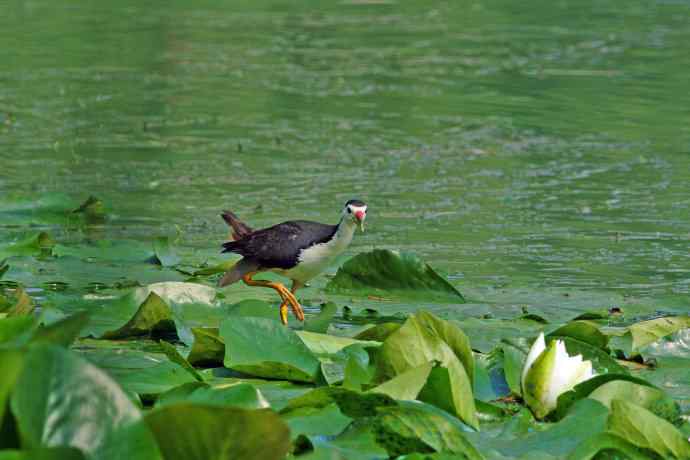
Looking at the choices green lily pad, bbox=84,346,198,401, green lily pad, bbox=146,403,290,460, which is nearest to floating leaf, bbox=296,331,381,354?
green lily pad, bbox=84,346,198,401

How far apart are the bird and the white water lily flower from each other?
2.21 m

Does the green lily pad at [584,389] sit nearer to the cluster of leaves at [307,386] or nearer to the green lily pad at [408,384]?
the cluster of leaves at [307,386]

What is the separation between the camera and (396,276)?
5.09 meters

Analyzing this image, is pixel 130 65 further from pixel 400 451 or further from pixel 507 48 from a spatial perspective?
pixel 400 451

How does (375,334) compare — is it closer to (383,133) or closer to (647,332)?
(647,332)

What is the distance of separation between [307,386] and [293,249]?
206 cm

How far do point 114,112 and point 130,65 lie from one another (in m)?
2.82

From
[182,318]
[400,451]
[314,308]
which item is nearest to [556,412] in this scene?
[400,451]

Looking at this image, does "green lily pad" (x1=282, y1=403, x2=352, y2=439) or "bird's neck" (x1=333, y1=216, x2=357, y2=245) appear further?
"bird's neck" (x1=333, y1=216, x2=357, y2=245)

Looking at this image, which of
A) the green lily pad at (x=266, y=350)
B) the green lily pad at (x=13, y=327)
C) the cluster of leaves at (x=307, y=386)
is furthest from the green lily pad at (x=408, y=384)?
the green lily pad at (x=13, y=327)

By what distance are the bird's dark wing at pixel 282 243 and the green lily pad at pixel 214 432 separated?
3.38 metres

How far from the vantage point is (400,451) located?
262 centimetres

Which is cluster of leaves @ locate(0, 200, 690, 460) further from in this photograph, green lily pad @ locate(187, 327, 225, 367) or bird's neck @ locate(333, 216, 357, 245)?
bird's neck @ locate(333, 216, 357, 245)

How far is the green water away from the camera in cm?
694
